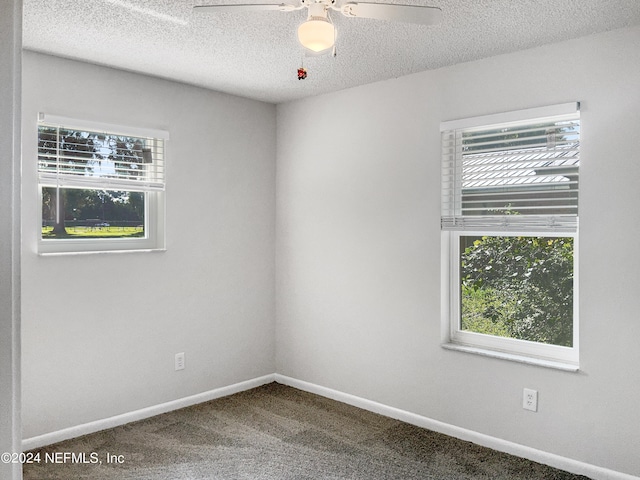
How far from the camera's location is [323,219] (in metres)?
4.12

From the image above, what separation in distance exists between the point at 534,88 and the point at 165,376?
120 inches

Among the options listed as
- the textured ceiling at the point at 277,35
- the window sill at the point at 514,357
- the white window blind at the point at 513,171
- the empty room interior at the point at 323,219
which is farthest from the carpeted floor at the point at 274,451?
the textured ceiling at the point at 277,35

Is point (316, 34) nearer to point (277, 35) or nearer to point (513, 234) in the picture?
point (277, 35)

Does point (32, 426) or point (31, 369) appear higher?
point (31, 369)

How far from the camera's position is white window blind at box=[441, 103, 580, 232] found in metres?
2.92

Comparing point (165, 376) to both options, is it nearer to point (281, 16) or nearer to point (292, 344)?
point (292, 344)

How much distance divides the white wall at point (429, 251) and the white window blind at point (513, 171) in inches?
3.2

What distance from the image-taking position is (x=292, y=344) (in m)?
4.38

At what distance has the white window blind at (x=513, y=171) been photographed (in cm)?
292

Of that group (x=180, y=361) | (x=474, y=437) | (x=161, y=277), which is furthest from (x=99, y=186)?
(x=474, y=437)

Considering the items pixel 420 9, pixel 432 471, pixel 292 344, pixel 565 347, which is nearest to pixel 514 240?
pixel 565 347

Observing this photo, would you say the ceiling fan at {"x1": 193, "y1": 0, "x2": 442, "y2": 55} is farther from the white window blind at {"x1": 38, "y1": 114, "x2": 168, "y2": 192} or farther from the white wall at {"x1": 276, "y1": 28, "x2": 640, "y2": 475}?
the white window blind at {"x1": 38, "y1": 114, "x2": 168, "y2": 192}

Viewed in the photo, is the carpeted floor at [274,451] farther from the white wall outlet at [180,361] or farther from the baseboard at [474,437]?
the white wall outlet at [180,361]

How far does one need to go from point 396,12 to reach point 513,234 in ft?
5.40
